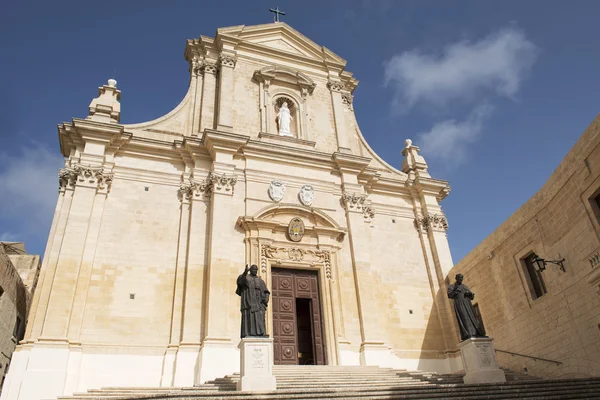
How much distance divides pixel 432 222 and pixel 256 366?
11302 mm

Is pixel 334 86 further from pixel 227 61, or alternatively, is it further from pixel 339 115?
pixel 227 61

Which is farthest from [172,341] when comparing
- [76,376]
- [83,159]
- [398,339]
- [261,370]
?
[398,339]

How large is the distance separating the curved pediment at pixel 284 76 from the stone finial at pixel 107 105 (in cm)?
559

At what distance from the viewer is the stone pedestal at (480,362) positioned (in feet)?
34.9

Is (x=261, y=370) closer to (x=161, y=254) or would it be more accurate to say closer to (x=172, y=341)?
(x=172, y=341)

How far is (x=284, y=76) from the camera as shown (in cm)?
2011

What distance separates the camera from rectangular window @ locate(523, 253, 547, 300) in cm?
A: 1322

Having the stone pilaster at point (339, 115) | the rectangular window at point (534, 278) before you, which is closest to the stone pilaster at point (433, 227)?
the stone pilaster at point (339, 115)

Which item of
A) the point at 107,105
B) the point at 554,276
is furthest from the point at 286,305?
the point at 107,105

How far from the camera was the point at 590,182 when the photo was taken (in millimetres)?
11016

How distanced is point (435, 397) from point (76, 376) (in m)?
8.70

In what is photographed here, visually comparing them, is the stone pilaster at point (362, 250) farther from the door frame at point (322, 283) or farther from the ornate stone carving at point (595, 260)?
the ornate stone carving at point (595, 260)

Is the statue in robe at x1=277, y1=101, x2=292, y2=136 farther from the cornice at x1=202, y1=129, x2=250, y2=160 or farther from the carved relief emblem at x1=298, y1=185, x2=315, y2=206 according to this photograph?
the carved relief emblem at x1=298, y1=185, x2=315, y2=206

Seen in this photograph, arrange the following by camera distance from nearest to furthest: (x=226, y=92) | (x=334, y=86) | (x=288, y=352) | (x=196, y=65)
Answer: (x=288, y=352)
(x=226, y=92)
(x=196, y=65)
(x=334, y=86)
